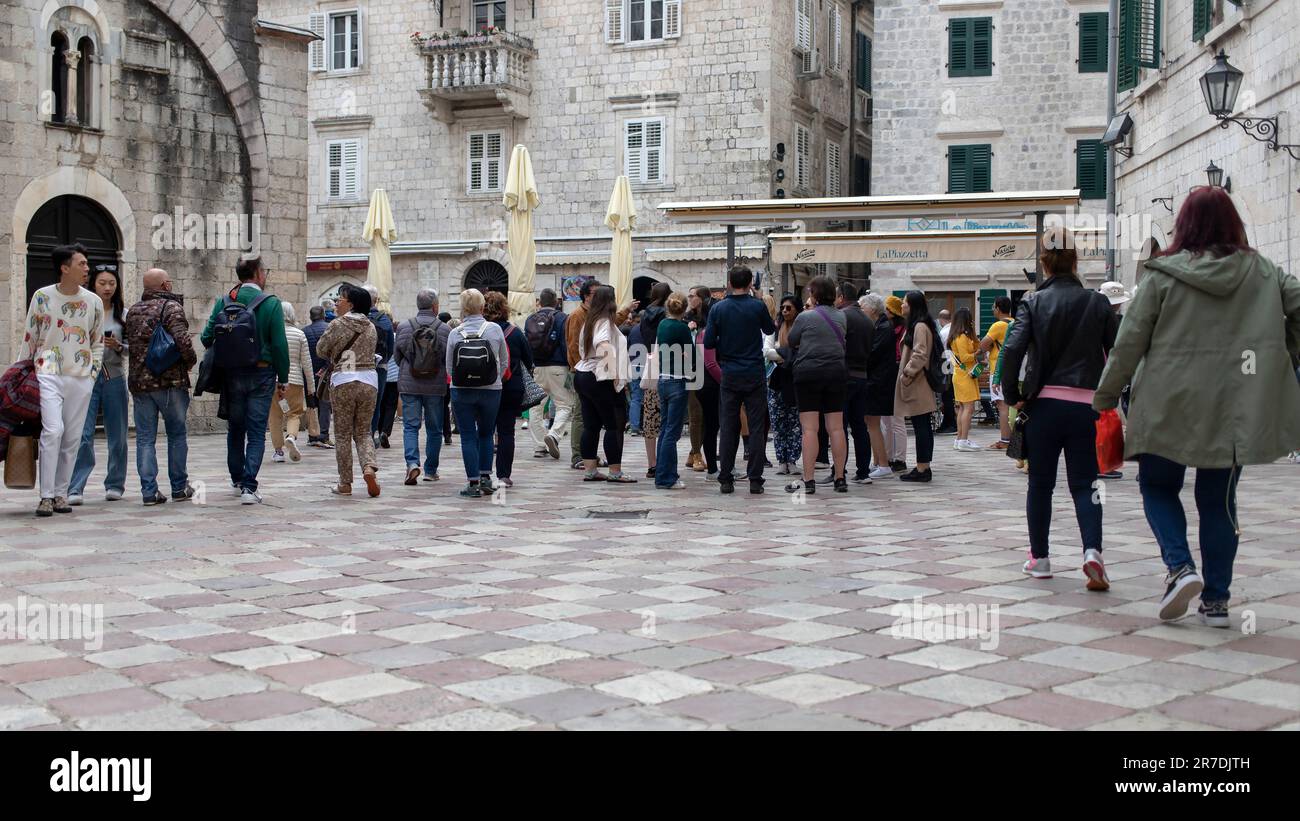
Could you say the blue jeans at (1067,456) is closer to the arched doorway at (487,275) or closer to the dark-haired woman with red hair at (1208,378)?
the dark-haired woman with red hair at (1208,378)

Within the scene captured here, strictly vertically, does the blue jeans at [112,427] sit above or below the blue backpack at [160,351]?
below

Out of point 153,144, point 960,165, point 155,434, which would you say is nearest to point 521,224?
point 153,144

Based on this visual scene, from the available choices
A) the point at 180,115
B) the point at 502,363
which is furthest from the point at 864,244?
the point at 502,363

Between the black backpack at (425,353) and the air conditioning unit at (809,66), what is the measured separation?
70.8 ft

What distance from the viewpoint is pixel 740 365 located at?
1111cm

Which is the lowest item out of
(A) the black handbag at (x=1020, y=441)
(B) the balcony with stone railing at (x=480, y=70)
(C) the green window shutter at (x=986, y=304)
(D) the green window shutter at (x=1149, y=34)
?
(A) the black handbag at (x=1020, y=441)

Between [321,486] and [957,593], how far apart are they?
6.66 metres

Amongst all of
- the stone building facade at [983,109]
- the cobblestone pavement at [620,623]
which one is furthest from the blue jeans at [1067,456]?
the stone building facade at [983,109]

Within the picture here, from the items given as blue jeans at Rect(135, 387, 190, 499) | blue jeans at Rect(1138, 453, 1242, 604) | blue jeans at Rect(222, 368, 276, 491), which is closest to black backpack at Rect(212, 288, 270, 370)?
blue jeans at Rect(222, 368, 276, 491)

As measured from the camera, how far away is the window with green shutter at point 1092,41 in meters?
31.4

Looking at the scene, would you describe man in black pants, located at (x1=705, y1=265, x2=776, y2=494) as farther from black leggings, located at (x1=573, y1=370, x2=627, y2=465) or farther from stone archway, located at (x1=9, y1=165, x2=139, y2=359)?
stone archway, located at (x1=9, y1=165, x2=139, y2=359)

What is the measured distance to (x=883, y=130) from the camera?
32656mm

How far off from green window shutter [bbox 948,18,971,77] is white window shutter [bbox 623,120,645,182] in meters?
7.61

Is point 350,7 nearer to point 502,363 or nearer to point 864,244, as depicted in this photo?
point 864,244
